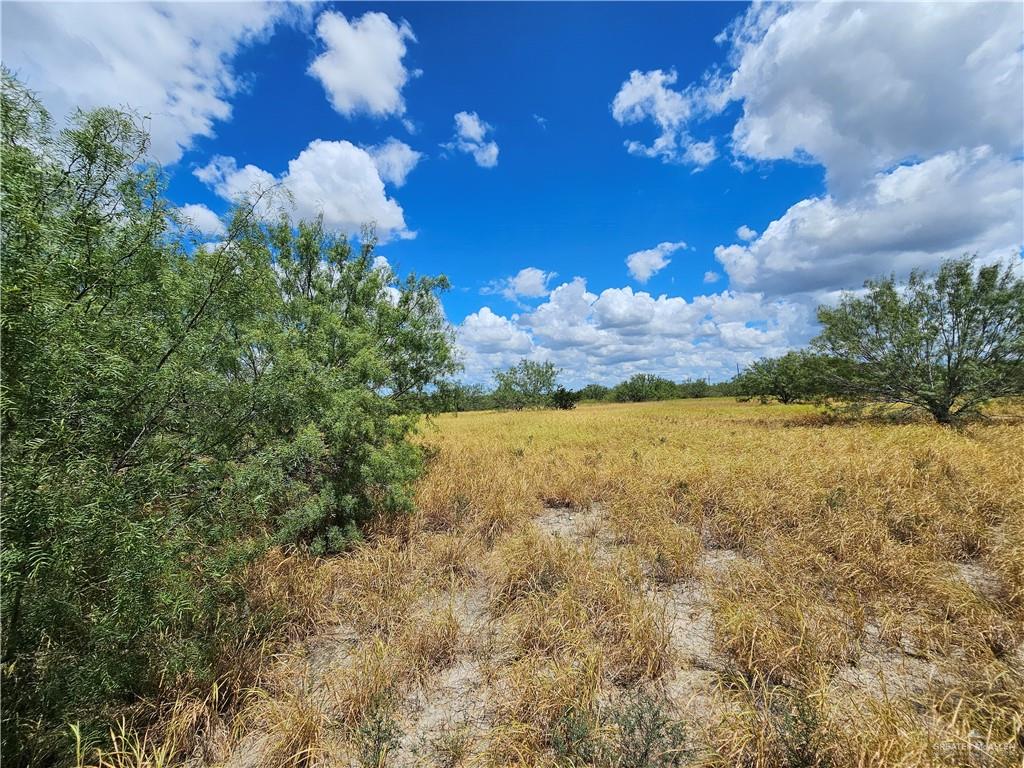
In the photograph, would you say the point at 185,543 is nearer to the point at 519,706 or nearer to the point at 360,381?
the point at 519,706

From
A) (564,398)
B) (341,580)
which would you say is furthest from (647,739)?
(564,398)

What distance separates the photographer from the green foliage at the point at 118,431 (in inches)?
82.0

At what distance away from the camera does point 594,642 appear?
11.2 ft

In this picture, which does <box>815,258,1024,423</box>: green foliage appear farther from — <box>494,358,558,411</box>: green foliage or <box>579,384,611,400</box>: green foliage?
<box>579,384,611,400</box>: green foliage

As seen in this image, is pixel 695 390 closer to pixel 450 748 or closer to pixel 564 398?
pixel 564 398

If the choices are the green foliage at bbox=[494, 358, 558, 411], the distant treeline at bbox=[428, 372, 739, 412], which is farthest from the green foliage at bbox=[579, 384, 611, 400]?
the green foliage at bbox=[494, 358, 558, 411]

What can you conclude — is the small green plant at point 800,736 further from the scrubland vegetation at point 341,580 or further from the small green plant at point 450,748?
the small green plant at point 450,748

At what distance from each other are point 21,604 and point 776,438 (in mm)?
14804

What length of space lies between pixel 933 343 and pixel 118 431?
22.2m

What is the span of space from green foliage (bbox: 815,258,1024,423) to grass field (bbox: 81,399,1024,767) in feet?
33.7

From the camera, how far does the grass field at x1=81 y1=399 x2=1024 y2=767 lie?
2.43 meters

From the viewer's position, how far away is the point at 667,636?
338cm

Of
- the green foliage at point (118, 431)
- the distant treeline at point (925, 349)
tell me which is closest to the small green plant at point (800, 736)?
the green foliage at point (118, 431)

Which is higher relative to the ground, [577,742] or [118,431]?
[118,431]
